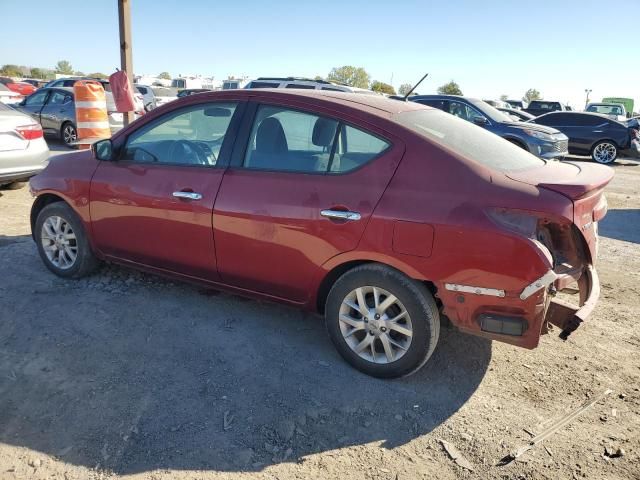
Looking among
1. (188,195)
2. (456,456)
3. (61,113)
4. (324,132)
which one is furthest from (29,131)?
(456,456)

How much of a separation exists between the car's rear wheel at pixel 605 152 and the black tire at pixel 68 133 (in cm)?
1471

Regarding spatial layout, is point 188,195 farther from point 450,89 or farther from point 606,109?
point 450,89

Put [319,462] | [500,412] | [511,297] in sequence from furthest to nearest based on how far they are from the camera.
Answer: [500,412], [511,297], [319,462]

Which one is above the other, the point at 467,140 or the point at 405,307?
the point at 467,140

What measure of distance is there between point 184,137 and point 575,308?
2.96 metres

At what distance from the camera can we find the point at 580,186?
106 inches

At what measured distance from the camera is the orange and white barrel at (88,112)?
9.16 meters

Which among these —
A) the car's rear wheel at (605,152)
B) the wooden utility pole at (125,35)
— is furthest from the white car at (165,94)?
the car's rear wheel at (605,152)

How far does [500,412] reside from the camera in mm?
2877

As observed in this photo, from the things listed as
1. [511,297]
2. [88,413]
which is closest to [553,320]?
[511,297]

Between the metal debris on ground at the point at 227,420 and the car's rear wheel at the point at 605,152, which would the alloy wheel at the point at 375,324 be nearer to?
the metal debris on ground at the point at 227,420

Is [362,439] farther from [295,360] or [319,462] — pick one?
[295,360]

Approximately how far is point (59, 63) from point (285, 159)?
9644 centimetres

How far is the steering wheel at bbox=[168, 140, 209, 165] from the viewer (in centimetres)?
371
